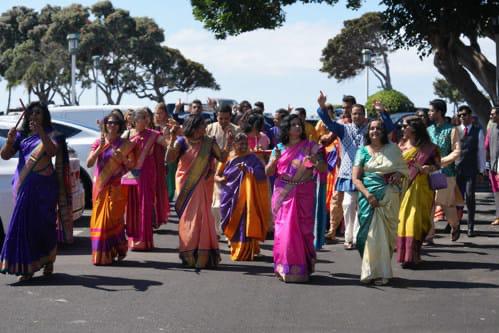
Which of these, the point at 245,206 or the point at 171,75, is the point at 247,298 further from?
the point at 171,75

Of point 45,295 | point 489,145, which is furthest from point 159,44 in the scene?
point 45,295

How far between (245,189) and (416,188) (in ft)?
6.27

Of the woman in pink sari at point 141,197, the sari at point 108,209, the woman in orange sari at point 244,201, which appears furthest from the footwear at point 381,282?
the woman in pink sari at point 141,197

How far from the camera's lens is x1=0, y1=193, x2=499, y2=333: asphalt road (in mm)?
7266

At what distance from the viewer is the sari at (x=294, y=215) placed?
30.0 ft

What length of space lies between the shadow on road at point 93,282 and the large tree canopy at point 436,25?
34.6 ft

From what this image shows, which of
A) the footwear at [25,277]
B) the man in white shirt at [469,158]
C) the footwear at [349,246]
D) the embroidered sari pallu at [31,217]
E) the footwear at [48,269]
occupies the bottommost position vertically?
the footwear at [25,277]

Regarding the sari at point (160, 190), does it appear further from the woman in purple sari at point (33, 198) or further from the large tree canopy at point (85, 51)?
the large tree canopy at point (85, 51)

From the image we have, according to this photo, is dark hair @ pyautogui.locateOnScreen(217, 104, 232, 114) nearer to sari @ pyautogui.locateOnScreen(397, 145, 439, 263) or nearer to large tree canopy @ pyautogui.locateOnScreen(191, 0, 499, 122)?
sari @ pyautogui.locateOnScreen(397, 145, 439, 263)

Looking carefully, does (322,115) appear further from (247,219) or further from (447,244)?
(447,244)

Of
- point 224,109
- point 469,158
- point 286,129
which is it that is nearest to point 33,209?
point 286,129

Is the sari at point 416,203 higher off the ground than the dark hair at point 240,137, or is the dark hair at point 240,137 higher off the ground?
the dark hair at point 240,137

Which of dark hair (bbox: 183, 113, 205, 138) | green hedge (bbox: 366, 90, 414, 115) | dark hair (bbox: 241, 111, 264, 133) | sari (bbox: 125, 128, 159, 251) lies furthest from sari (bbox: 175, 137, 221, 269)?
green hedge (bbox: 366, 90, 414, 115)

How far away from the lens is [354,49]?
66375 millimetres
